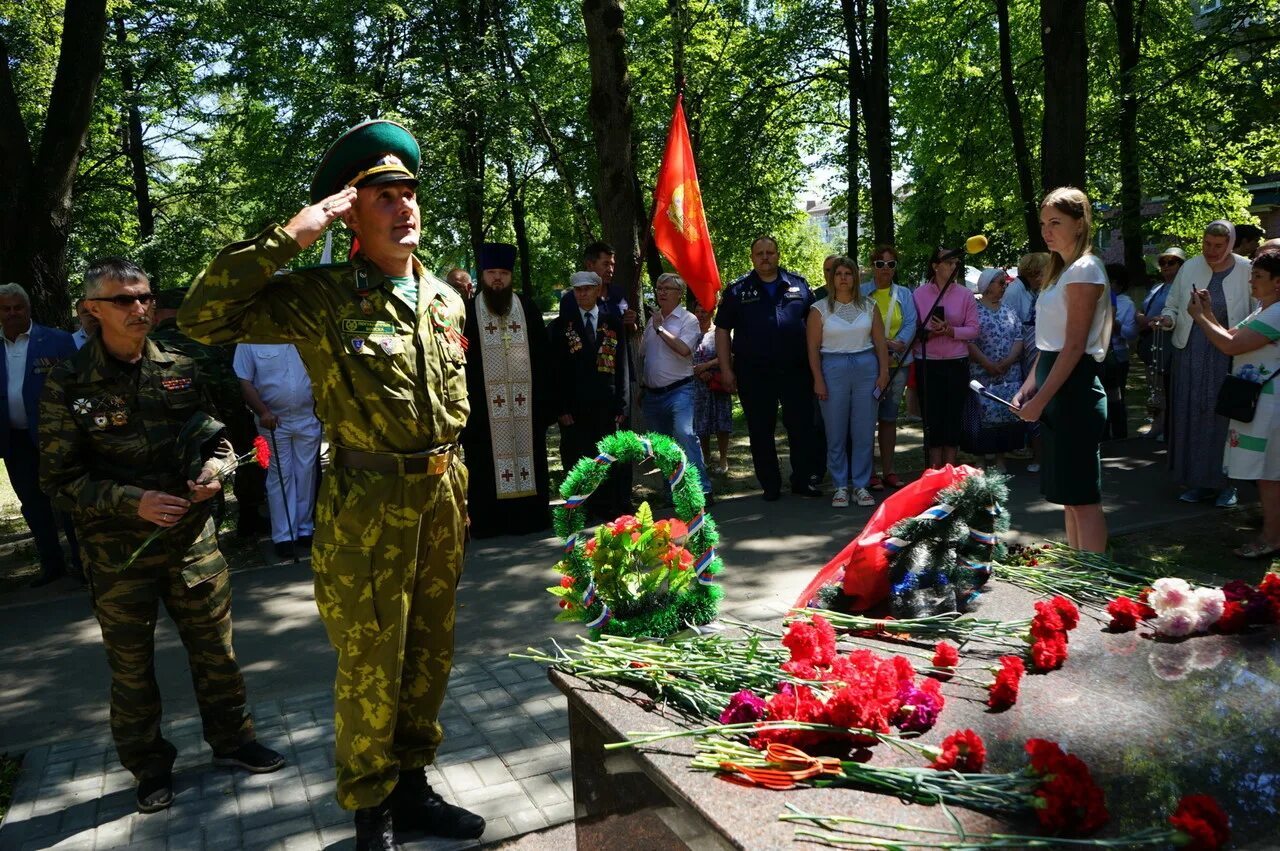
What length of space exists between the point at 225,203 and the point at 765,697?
73.2ft

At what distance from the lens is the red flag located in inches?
323

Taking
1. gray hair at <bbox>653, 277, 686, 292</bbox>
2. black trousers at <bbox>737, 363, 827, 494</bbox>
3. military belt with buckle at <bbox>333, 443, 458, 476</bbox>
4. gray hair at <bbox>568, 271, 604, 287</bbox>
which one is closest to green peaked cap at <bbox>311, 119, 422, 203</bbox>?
military belt with buckle at <bbox>333, 443, 458, 476</bbox>

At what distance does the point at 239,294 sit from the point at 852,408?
6.29 metres

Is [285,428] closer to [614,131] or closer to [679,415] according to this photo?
[679,415]

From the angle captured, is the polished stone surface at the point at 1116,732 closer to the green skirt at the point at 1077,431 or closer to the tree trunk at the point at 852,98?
the green skirt at the point at 1077,431

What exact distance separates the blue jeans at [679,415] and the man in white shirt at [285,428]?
9.31 ft

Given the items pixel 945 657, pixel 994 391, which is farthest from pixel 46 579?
pixel 994 391

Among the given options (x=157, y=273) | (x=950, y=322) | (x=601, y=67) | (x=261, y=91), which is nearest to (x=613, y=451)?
(x=950, y=322)

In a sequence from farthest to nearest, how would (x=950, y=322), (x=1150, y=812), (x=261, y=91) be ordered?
(x=261, y=91) → (x=950, y=322) → (x=1150, y=812)

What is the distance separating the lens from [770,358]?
888 centimetres

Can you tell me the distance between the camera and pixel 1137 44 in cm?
1998

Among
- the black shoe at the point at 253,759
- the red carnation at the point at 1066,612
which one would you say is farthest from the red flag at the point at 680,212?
the red carnation at the point at 1066,612

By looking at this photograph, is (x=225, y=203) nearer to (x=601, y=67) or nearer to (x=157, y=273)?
(x=157, y=273)

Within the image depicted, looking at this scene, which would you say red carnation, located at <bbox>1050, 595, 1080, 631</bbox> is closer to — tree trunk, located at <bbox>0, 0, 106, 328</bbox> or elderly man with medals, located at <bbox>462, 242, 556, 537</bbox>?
elderly man with medals, located at <bbox>462, 242, 556, 537</bbox>
